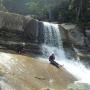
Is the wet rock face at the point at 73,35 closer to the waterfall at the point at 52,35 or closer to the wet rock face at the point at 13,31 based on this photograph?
the waterfall at the point at 52,35

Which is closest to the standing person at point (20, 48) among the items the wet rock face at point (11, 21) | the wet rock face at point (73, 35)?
the wet rock face at point (11, 21)

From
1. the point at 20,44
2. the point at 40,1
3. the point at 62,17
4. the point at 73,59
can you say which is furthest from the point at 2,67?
the point at 40,1

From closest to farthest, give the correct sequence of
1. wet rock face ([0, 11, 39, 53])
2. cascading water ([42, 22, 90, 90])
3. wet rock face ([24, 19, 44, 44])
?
1. wet rock face ([0, 11, 39, 53])
2. cascading water ([42, 22, 90, 90])
3. wet rock face ([24, 19, 44, 44])

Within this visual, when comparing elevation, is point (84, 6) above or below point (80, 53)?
above

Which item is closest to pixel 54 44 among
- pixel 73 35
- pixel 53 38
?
pixel 53 38

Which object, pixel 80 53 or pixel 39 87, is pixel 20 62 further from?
pixel 80 53

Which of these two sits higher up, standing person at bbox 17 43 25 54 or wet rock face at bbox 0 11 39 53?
wet rock face at bbox 0 11 39 53

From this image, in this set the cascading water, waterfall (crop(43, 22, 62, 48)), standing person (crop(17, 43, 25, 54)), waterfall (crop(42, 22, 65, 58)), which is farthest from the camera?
waterfall (crop(43, 22, 62, 48))

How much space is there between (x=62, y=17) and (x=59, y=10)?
263cm

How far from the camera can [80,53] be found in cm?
3033

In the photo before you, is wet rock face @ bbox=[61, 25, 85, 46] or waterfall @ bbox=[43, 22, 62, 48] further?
wet rock face @ bbox=[61, 25, 85, 46]

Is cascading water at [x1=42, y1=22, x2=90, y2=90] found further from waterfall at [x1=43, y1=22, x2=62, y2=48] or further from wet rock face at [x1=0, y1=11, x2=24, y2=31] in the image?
wet rock face at [x1=0, y1=11, x2=24, y2=31]

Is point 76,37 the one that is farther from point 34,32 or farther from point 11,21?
point 11,21

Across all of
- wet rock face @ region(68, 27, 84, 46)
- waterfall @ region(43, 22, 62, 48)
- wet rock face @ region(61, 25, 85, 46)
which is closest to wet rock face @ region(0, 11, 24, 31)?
waterfall @ region(43, 22, 62, 48)
